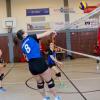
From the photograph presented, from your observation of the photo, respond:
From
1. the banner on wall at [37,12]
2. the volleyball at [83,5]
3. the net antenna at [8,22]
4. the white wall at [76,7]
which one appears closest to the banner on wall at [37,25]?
the banner on wall at [37,12]

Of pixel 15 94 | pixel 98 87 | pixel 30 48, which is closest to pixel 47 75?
pixel 30 48

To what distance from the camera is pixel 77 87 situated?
8.91 meters

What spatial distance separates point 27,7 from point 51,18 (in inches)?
73.4

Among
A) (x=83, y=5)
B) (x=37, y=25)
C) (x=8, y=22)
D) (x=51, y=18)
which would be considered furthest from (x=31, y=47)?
(x=51, y=18)

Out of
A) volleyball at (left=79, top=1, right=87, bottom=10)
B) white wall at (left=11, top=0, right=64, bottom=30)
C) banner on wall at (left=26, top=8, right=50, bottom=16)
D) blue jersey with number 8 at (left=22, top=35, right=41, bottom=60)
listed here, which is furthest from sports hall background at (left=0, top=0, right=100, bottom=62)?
blue jersey with number 8 at (left=22, top=35, right=41, bottom=60)

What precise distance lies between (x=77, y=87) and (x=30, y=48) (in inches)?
131

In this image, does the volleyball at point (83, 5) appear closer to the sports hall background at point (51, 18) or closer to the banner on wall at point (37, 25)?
the sports hall background at point (51, 18)

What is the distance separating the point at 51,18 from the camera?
67.7 ft

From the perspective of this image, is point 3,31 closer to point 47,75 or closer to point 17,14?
point 17,14

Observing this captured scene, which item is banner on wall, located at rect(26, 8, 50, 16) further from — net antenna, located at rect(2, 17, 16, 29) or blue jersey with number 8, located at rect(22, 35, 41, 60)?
blue jersey with number 8, located at rect(22, 35, 41, 60)

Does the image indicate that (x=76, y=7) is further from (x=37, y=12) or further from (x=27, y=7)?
(x=27, y=7)

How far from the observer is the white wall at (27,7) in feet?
67.6

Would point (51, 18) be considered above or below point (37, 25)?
above

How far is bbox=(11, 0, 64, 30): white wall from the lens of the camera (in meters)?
20.6
